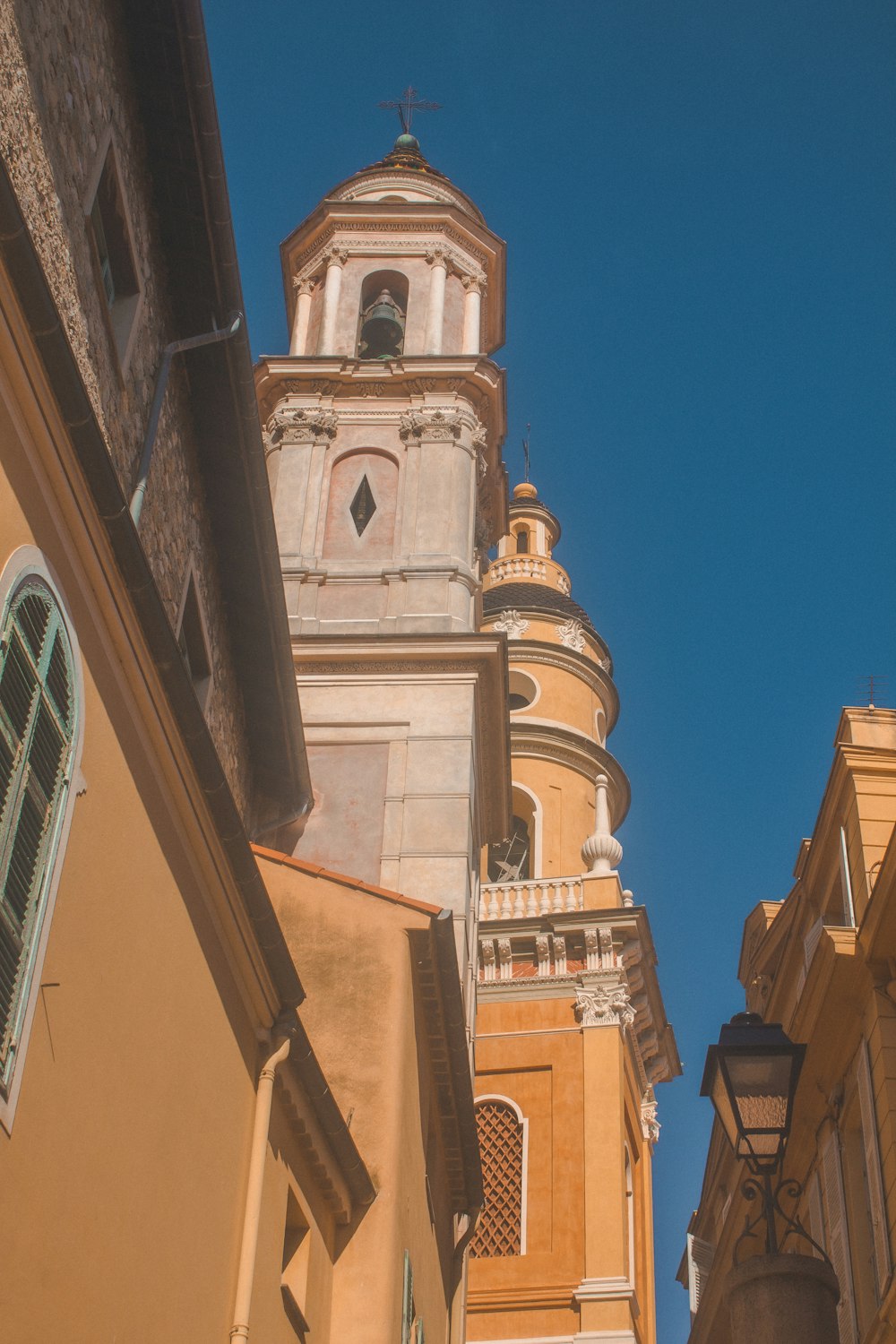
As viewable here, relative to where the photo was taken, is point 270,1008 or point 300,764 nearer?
point 270,1008

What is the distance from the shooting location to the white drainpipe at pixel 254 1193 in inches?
348

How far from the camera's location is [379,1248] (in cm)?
1184

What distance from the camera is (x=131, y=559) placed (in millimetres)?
7480

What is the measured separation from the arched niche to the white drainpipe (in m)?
12.6

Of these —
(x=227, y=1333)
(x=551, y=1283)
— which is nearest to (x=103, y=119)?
(x=227, y=1333)

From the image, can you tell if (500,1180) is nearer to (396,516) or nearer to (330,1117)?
(396,516)

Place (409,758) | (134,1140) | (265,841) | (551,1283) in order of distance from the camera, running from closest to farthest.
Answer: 1. (134,1140)
2. (265,841)
3. (409,758)
4. (551,1283)

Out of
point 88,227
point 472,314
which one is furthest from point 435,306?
point 88,227

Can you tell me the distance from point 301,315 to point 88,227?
16.5 metres

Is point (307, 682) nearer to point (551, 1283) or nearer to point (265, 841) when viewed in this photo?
point (265, 841)

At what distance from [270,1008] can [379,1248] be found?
2.83 m

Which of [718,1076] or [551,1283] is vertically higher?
[551,1283]

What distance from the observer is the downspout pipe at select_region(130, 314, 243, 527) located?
1100 cm

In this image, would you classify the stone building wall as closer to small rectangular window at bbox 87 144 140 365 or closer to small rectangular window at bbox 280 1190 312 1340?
small rectangular window at bbox 87 144 140 365
